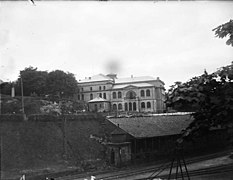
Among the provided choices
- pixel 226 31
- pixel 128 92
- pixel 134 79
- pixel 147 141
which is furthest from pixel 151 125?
pixel 134 79

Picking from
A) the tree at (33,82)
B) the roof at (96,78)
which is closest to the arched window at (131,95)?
the roof at (96,78)

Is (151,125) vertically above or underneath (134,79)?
underneath

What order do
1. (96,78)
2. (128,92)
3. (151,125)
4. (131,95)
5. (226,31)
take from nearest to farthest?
(226,31) → (151,125) → (128,92) → (131,95) → (96,78)

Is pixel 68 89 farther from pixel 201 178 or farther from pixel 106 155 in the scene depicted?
pixel 201 178

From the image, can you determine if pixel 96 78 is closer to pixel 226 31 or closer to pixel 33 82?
pixel 33 82

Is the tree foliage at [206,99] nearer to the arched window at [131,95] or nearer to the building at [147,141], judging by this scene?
the building at [147,141]

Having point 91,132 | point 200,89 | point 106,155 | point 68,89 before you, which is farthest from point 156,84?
point 200,89

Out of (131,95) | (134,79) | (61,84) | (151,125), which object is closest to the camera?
(151,125)

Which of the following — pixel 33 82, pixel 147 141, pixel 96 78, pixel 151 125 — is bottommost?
pixel 147 141
